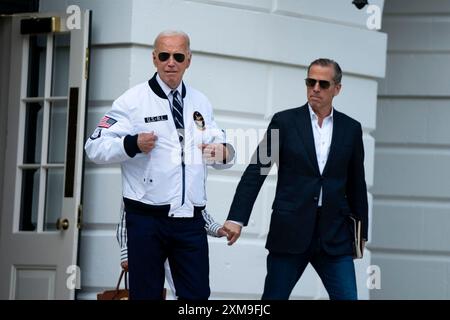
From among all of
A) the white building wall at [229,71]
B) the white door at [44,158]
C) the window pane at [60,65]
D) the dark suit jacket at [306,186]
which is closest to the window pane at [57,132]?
the white door at [44,158]

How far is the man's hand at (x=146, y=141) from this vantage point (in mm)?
7891

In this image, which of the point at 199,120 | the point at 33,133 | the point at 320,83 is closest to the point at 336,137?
the point at 320,83

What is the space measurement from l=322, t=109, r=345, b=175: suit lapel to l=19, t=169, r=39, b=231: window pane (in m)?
2.52

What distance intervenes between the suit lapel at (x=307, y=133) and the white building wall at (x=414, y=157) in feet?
11.7

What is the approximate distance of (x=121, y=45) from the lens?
999cm

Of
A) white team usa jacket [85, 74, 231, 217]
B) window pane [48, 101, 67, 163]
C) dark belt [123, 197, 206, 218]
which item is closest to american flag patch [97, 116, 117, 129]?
white team usa jacket [85, 74, 231, 217]

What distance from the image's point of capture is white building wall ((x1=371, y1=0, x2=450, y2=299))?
39.4ft

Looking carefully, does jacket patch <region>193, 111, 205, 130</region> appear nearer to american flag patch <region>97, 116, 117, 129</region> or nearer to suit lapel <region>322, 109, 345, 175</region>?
american flag patch <region>97, 116, 117, 129</region>

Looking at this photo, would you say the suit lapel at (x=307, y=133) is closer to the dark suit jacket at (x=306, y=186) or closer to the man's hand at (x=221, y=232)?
the dark suit jacket at (x=306, y=186)

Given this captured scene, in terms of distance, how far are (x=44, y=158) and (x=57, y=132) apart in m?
0.22

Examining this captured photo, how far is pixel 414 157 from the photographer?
12.1 m
